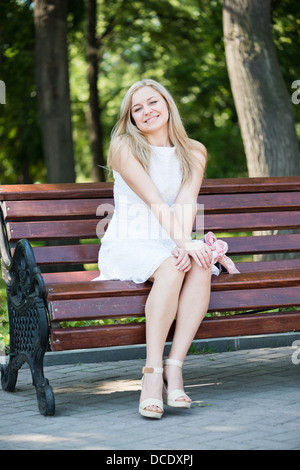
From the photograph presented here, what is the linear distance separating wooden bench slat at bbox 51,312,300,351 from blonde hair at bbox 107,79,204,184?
3.13 feet

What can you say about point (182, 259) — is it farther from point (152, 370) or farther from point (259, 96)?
point (259, 96)

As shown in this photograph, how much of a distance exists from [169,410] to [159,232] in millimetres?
1071

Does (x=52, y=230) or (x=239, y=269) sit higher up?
(x=52, y=230)

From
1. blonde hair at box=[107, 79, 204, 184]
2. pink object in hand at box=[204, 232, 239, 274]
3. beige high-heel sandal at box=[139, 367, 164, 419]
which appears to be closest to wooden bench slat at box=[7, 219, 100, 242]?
blonde hair at box=[107, 79, 204, 184]

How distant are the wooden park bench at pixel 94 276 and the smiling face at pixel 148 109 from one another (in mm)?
669

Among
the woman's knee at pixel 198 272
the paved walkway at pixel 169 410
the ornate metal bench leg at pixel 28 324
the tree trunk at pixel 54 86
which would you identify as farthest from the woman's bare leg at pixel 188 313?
the tree trunk at pixel 54 86

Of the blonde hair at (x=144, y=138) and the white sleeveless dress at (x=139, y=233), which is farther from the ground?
the blonde hair at (x=144, y=138)

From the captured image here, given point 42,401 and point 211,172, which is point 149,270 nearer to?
point 42,401

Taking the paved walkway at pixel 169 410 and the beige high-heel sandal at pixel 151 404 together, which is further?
the beige high-heel sandal at pixel 151 404

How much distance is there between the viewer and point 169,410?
432cm

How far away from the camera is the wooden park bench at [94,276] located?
4.29m

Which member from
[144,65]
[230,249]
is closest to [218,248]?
[230,249]

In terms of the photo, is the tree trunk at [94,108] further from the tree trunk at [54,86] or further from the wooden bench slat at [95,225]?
the wooden bench slat at [95,225]
